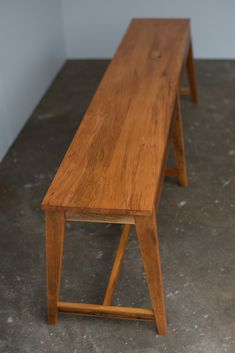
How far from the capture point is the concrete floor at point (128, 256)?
7.33 feet

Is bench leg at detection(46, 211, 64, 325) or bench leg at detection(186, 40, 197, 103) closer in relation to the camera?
bench leg at detection(46, 211, 64, 325)

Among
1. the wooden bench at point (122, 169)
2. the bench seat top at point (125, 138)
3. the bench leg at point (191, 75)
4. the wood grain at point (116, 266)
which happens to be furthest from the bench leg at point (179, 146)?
the bench leg at point (191, 75)

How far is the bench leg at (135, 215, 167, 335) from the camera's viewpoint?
1916 mm

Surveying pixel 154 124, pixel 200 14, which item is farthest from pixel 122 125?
pixel 200 14

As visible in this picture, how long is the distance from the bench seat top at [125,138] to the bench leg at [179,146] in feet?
0.67

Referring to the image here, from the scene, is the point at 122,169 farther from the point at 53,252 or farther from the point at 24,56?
the point at 24,56

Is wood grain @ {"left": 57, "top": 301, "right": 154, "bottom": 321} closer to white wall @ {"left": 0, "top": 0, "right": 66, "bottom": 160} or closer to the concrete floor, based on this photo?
the concrete floor

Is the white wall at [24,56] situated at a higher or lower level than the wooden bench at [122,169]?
lower

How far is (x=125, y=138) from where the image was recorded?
90.8 inches

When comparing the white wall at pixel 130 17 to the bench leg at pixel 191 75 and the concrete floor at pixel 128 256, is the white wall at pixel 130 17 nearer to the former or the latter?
the bench leg at pixel 191 75

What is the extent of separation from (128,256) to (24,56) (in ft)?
5.65

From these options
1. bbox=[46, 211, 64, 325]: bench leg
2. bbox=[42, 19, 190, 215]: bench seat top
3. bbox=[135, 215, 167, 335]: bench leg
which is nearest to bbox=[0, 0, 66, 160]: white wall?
bbox=[42, 19, 190, 215]: bench seat top

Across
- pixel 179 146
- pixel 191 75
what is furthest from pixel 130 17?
pixel 179 146

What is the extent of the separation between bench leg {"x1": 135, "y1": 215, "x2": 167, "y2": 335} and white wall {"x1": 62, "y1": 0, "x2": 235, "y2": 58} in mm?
2757
